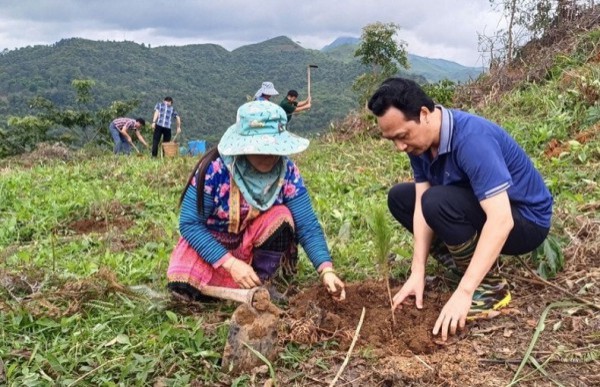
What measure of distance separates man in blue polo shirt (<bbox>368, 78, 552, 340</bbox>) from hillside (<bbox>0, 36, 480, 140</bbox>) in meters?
34.6

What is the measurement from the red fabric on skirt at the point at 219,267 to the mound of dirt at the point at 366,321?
0.30 metres

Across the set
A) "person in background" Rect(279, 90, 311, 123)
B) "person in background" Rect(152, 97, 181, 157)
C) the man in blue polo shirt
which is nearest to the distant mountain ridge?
"person in background" Rect(279, 90, 311, 123)

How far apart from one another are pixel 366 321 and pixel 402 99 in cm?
83

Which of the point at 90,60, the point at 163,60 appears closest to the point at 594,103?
the point at 90,60

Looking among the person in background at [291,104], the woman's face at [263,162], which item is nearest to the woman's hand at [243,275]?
the woman's face at [263,162]

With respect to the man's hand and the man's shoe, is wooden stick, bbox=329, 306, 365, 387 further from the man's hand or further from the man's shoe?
the man's shoe

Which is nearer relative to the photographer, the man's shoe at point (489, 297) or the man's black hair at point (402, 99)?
the man's black hair at point (402, 99)

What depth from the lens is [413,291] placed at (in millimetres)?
2324

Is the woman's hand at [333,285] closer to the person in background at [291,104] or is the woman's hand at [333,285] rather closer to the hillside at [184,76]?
the person in background at [291,104]

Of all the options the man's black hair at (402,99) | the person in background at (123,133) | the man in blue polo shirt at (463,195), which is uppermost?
the man's black hair at (402,99)

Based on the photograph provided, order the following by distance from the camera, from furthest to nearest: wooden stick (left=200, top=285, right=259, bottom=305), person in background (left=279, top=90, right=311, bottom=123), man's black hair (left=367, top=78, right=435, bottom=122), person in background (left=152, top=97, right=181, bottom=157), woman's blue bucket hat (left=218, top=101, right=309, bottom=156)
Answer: person in background (left=152, top=97, right=181, bottom=157) < person in background (left=279, top=90, right=311, bottom=123) < woman's blue bucket hat (left=218, top=101, right=309, bottom=156) < wooden stick (left=200, top=285, right=259, bottom=305) < man's black hair (left=367, top=78, right=435, bottom=122)

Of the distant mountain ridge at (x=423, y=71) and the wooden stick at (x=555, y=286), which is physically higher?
the distant mountain ridge at (x=423, y=71)

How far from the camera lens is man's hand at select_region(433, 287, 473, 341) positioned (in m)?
2.05

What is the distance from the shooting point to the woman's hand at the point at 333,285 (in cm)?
231
